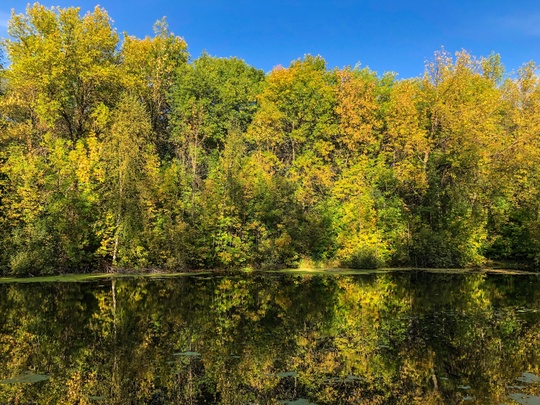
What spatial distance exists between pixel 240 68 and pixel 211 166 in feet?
34.9

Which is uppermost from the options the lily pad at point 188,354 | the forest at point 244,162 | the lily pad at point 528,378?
the forest at point 244,162

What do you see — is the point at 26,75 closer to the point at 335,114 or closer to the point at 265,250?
the point at 265,250

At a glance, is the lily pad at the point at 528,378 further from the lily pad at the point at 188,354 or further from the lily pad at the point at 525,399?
the lily pad at the point at 188,354

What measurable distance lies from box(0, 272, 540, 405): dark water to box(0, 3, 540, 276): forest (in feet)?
35.3

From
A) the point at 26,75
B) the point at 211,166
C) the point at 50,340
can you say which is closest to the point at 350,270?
the point at 211,166

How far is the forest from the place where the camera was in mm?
27578

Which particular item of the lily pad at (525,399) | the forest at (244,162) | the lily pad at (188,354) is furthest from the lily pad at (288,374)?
the forest at (244,162)

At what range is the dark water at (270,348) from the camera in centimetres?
691

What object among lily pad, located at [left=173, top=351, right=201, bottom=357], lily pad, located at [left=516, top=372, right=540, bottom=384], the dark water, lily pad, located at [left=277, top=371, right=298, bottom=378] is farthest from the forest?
lily pad, located at [left=516, top=372, right=540, bottom=384]

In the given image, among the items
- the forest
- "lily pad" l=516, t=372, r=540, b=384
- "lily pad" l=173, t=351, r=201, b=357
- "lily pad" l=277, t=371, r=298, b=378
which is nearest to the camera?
"lily pad" l=516, t=372, r=540, b=384

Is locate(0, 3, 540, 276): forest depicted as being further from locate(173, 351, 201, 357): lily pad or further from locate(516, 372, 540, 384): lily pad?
locate(516, 372, 540, 384): lily pad

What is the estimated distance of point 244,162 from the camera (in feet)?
106

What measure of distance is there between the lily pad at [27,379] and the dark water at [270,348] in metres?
0.02

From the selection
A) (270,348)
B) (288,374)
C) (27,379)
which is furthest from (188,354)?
(27,379)
